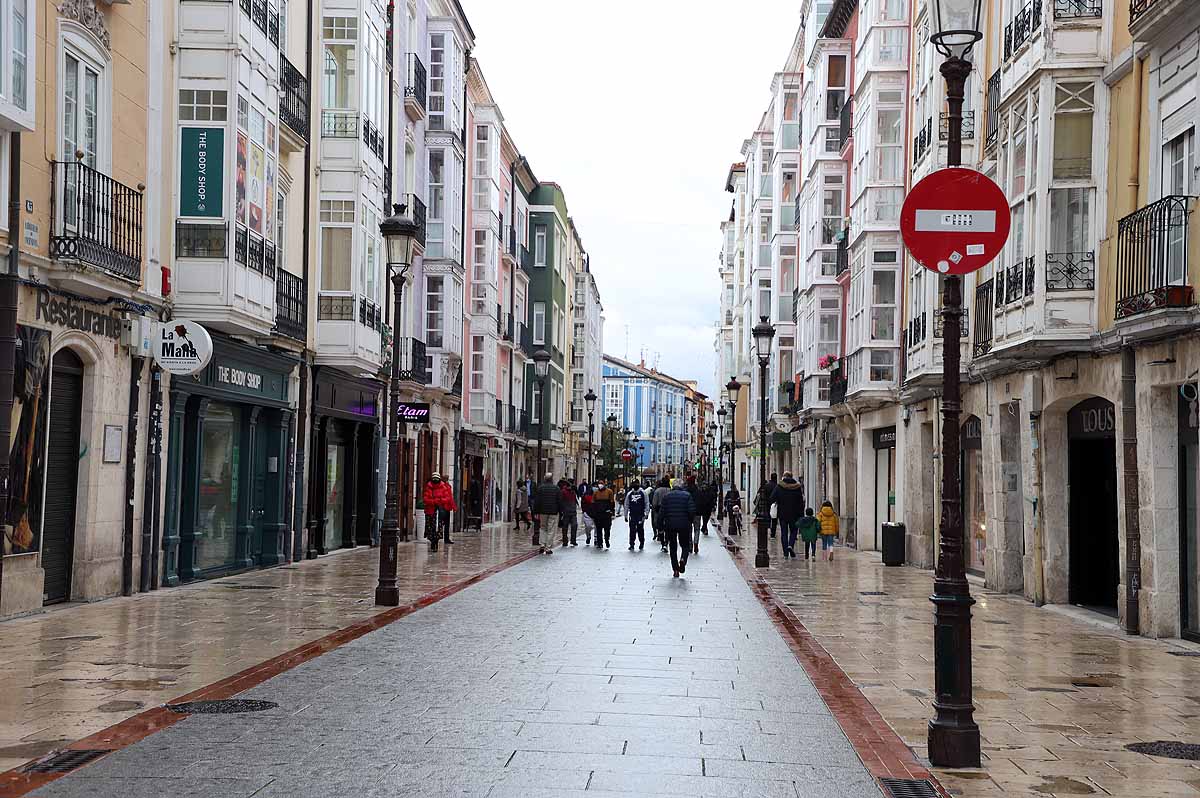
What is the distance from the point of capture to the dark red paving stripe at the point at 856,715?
795 cm

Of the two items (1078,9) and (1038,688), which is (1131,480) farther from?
(1078,9)

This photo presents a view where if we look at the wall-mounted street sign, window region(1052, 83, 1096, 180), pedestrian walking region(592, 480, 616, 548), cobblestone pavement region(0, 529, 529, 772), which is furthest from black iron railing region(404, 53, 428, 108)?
window region(1052, 83, 1096, 180)

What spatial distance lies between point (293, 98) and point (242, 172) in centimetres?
449

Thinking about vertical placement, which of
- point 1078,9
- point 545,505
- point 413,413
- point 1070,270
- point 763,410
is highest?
point 1078,9

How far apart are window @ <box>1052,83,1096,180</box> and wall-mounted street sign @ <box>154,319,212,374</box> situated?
1164 cm

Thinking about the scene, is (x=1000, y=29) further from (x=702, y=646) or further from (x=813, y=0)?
(x=813, y=0)

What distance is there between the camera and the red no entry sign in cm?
859

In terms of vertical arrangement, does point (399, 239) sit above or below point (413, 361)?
above

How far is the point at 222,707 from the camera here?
30.7 ft

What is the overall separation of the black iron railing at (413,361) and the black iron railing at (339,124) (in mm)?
7455

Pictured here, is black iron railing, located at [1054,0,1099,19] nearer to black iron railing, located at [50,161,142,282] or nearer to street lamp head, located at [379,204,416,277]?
street lamp head, located at [379,204,416,277]

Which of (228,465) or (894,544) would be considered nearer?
(228,465)

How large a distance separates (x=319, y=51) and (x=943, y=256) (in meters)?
20.3

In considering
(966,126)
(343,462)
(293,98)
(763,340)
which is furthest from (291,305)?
(966,126)
